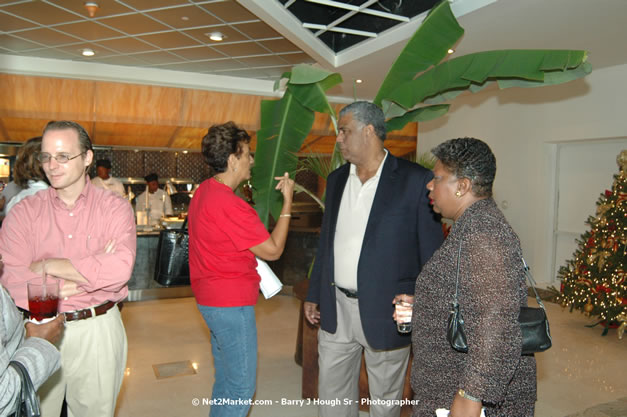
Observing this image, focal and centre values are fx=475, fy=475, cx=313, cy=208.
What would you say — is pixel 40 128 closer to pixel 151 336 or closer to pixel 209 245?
pixel 151 336

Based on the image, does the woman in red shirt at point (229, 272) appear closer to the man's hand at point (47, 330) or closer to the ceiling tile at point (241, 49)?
the man's hand at point (47, 330)

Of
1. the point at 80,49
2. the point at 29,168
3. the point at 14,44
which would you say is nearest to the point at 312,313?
the point at 29,168

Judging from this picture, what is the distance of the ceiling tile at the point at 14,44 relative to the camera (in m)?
6.13

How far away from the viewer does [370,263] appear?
234 cm

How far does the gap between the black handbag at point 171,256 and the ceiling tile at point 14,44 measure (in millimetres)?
4750

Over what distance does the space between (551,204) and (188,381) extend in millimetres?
5977

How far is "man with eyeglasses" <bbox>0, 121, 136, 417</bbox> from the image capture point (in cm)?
192

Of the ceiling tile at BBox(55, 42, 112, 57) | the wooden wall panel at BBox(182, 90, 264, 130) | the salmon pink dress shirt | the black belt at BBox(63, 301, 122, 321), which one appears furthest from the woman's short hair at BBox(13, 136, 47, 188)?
the wooden wall panel at BBox(182, 90, 264, 130)

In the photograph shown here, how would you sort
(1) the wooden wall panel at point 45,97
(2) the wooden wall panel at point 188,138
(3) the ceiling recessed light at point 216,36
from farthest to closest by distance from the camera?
(2) the wooden wall panel at point 188,138
(1) the wooden wall panel at point 45,97
(3) the ceiling recessed light at point 216,36

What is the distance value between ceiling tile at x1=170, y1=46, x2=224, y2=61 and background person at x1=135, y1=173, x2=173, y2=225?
220 centimetres

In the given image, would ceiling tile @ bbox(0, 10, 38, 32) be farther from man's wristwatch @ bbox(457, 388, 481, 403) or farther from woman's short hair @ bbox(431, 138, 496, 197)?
man's wristwatch @ bbox(457, 388, 481, 403)

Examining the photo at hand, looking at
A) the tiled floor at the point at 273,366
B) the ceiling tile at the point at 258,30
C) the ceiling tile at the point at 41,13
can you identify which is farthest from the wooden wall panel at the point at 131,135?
the tiled floor at the point at 273,366

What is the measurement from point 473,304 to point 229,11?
14.4ft

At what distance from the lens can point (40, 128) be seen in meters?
8.05
